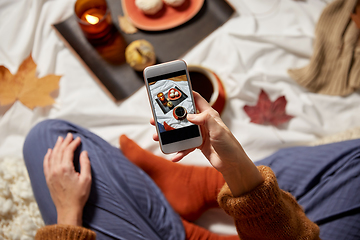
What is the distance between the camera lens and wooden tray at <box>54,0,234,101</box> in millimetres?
715

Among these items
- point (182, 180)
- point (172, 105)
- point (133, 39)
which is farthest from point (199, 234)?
point (133, 39)

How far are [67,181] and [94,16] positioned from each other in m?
0.42

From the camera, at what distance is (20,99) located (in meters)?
0.71

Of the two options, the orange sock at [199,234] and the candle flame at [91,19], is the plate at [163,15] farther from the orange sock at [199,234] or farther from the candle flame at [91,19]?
the orange sock at [199,234]

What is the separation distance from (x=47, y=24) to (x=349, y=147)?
0.85m

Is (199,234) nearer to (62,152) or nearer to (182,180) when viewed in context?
(182,180)

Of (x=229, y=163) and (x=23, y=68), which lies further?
(x=23, y=68)

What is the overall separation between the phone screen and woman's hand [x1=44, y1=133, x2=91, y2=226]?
0.81 feet

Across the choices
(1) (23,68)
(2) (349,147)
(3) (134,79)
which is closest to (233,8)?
(3) (134,79)

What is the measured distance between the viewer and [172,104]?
44 centimetres

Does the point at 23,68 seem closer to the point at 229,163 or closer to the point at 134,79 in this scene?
the point at 134,79

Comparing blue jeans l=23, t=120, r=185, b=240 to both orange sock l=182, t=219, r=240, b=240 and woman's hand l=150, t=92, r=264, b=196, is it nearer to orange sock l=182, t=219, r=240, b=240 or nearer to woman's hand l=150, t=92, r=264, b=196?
orange sock l=182, t=219, r=240, b=240

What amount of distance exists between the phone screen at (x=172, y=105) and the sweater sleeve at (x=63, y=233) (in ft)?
0.84

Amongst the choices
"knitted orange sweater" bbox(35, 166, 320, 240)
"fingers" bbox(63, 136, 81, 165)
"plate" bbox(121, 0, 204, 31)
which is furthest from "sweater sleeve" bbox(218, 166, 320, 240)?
"plate" bbox(121, 0, 204, 31)
